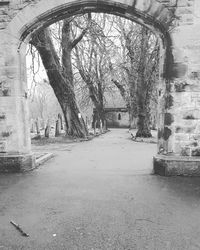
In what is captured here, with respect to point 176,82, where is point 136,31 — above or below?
above

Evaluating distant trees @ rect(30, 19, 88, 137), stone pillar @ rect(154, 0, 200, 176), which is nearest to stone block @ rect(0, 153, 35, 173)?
stone pillar @ rect(154, 0, 200, 176)

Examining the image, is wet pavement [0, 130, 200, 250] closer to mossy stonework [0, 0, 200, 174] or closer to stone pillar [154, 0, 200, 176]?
stone pillar [154, 0, 200, 176]

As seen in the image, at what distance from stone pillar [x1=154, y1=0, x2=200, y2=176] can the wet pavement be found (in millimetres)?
466

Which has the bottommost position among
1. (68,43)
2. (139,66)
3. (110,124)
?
(110,124)

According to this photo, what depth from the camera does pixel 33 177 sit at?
6.24 meters

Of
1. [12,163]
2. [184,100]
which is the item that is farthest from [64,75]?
[184,100]

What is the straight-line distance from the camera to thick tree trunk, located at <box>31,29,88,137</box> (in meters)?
13.1

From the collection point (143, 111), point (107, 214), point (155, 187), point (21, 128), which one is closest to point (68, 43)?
point (143, 111)

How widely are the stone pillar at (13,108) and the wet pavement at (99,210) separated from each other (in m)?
0.51

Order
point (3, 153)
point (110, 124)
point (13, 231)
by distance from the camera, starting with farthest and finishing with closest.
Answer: point (110, 124) < point (3, 153) < point (13, 231)

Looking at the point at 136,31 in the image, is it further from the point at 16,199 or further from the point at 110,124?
the point at 110,124

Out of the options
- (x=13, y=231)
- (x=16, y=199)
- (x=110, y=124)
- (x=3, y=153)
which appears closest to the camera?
(x=13, y=231)

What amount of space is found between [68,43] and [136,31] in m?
4.53

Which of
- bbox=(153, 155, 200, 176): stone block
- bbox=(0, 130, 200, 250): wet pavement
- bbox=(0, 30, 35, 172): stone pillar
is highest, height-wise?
bbox=(0, 30, 35, 172): stone pillar
